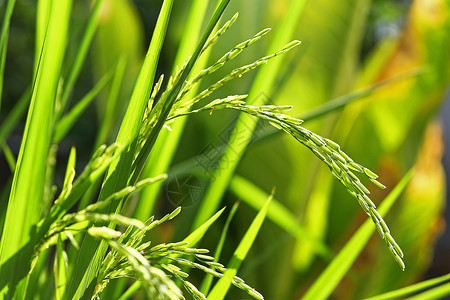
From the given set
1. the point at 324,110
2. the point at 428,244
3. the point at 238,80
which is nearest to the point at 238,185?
the point at 324,110

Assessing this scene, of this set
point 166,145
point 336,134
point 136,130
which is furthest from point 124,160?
point 336,134

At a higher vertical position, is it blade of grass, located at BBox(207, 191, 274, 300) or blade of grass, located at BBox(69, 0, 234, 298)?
blade of grass, located at BBox(69, 0, 234, 298)

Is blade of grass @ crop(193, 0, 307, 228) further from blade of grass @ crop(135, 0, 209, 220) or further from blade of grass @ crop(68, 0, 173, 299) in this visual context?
blade of grass @ crop(68, 0, 173, 299)

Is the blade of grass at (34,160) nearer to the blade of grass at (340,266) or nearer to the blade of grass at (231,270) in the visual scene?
the blade of grass at (231,270)

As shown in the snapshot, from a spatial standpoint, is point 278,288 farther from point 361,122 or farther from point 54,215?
point 54,215

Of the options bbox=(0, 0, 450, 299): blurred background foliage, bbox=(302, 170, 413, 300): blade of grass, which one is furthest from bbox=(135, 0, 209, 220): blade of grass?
bbox=(0, 0, 450, 299): blurred background foliage

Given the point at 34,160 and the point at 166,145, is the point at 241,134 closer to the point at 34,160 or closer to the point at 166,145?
the point at 166,145

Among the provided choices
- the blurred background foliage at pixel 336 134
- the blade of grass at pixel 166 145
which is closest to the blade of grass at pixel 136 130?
the blade of grass at pixel 166 145
